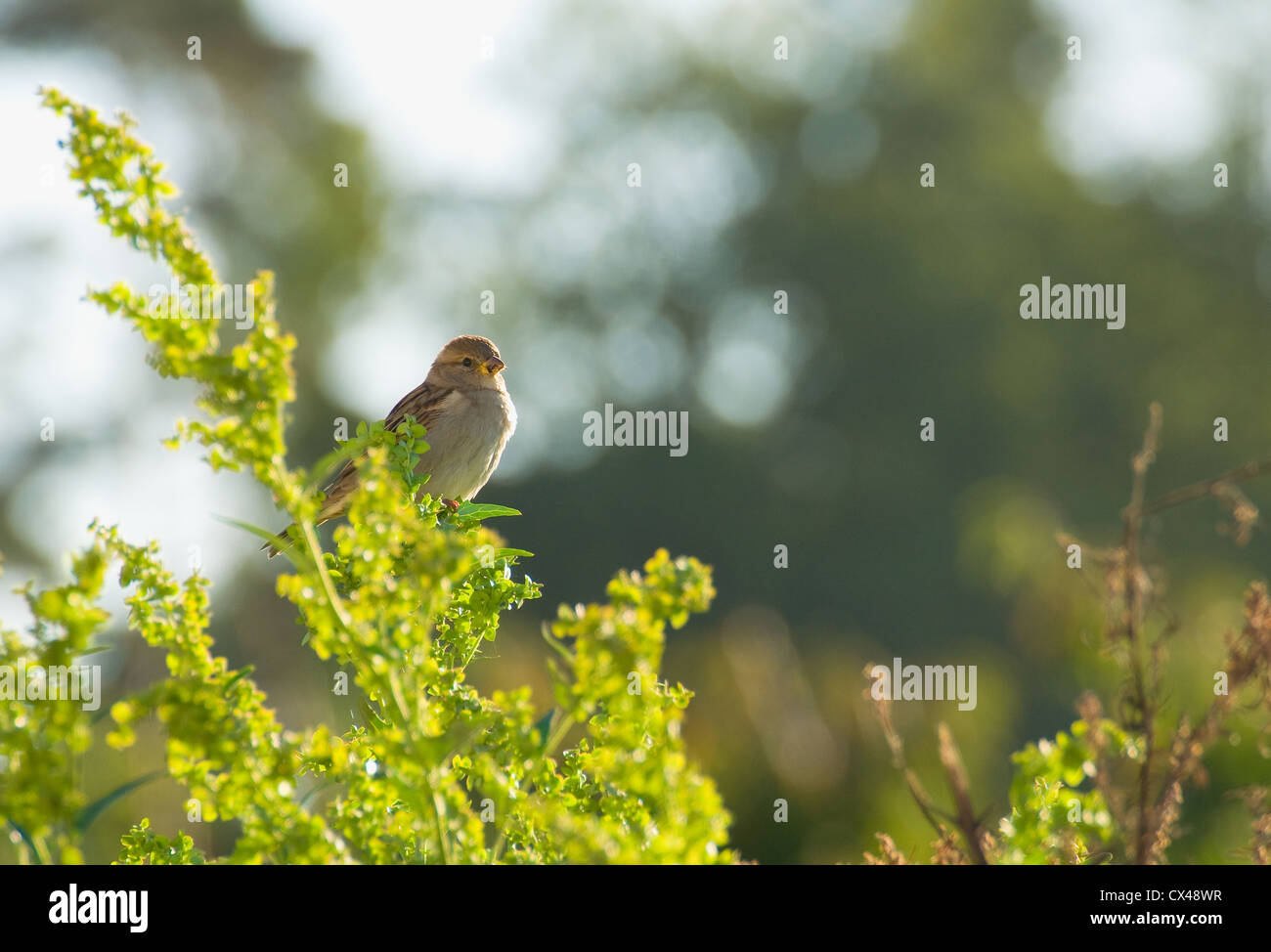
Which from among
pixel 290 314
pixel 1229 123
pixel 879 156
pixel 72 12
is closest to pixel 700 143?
pixel 879 156

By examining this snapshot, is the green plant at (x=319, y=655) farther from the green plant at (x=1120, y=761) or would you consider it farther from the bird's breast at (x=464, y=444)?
the bird's breast at (x=464, y=444)

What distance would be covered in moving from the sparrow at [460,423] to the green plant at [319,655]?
403cm

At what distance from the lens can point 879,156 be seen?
41.6 meters

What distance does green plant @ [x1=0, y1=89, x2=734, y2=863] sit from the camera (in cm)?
162

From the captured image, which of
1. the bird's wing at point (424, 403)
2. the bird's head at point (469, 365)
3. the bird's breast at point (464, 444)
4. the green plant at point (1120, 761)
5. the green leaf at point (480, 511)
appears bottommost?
the green plant at point (1120, 761)

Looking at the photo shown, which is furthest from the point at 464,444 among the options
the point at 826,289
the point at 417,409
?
the point at 826,289

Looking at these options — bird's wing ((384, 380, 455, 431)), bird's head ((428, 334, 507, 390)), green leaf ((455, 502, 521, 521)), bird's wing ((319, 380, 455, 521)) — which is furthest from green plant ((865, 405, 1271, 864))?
bird's head ((428, 334, 507, 390))

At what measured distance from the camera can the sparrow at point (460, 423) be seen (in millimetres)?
6230

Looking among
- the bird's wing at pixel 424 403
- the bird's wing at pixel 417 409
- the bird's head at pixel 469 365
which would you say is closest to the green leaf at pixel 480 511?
the bird's wing at pixel 417 409

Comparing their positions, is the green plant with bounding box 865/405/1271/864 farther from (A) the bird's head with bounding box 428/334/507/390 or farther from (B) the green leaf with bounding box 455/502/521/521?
(A) the bird's head with bounding box 428/334/507/390

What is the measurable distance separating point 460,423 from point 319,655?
4.57 meters
